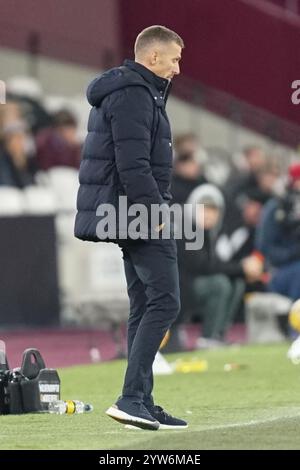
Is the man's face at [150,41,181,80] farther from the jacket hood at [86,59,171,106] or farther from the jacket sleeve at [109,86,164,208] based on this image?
the jacket sleeve at [109,86,164,208]

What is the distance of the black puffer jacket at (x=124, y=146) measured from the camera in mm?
8891

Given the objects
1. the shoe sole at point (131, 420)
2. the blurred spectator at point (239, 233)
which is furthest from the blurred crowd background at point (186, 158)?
the shoe sole at point (131, 420)

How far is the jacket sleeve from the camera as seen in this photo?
888cm

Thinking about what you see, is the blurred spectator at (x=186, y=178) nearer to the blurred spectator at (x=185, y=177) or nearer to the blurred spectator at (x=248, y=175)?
the blurred spectator at (x=185, y=177)

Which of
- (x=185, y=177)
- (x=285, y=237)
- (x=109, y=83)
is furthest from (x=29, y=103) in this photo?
(x=109, y=83)

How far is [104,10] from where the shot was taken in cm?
2353

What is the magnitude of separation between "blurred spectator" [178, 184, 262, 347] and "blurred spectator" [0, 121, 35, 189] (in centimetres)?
254

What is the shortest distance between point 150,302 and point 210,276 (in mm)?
8047

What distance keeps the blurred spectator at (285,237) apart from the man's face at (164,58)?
817 centimetres

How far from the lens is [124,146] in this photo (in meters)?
8.89

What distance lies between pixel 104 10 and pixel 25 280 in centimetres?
599

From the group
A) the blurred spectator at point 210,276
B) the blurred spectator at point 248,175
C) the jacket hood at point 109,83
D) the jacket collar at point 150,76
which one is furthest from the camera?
the blurred spectator at point 248,175

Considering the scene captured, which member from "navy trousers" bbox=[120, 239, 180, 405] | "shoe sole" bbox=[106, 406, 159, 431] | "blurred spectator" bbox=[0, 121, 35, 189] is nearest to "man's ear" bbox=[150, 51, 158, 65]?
"navy trousers" bbox=[120, 239, 180, 405]

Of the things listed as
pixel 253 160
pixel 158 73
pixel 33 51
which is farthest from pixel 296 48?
pixel 158 73
